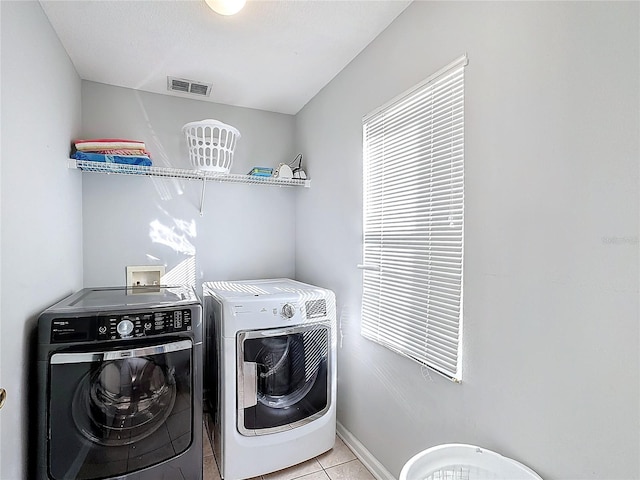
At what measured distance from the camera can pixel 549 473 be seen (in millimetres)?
1005

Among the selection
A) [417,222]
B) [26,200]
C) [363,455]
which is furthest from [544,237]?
[26,200]

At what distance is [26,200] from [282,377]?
1407 millimetres

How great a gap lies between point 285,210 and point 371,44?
1401mm

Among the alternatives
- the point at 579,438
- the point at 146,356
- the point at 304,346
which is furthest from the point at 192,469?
the point at 579,438

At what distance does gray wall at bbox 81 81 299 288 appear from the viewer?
229cm

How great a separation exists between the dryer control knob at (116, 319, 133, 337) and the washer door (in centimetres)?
7

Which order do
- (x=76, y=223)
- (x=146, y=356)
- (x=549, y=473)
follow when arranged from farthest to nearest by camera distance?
1. (x=76, y=223)
2. (x=146, y=356)
3. (x=549, y=473)

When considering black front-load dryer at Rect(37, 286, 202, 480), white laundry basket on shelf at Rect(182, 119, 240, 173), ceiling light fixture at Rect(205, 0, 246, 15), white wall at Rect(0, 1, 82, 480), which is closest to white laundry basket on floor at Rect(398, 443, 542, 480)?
black front-load dryer at Rect(37, 286, 202, 480)

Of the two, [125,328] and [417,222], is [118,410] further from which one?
[417,222]

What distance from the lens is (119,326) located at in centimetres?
144

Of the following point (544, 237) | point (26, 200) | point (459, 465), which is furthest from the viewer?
point (26, 200)

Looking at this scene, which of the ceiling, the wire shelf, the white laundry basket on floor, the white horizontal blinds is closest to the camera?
the white laundry basket on floor

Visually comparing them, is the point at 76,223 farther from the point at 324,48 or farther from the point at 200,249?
the point at 324,48

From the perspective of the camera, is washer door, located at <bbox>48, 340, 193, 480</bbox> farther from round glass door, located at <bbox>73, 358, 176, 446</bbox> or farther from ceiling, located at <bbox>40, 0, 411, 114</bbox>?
ceiling, located at <bbox>40, 0, 411, 114</bbox>
